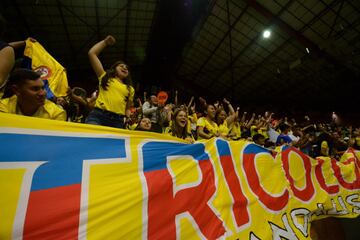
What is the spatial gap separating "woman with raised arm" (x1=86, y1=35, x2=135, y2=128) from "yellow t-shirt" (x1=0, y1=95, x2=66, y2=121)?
18.9 inches

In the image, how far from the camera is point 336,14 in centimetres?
820

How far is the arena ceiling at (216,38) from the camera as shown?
7.82 m

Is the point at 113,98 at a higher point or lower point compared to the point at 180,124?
higher

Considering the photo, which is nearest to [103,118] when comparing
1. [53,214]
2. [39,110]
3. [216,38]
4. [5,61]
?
[39,110]

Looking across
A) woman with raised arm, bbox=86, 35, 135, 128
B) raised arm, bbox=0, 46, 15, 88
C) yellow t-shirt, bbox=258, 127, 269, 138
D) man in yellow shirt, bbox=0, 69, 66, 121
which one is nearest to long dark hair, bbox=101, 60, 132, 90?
woman with raised arm, bbox=86, 35, 135, 128

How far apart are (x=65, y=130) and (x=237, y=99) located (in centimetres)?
1471

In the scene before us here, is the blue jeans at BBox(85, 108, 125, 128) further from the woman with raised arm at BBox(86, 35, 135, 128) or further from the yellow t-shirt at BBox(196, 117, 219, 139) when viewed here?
the yellow t-shirt at BBox(196, 117, 219, 139)

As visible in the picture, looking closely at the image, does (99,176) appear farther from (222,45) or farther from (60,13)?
(222,45)

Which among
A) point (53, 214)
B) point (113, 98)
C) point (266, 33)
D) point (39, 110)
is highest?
point (266, 33)

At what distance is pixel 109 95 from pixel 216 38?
30.4 ft

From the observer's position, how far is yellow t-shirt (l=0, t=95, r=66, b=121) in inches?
63.9

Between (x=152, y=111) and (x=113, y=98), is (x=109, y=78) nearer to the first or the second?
(x=113, y=98)

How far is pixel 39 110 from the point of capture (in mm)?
1781

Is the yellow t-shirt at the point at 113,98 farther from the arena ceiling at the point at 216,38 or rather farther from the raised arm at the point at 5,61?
the arena ceiling at the point at 216,38
